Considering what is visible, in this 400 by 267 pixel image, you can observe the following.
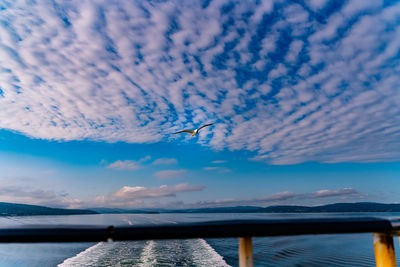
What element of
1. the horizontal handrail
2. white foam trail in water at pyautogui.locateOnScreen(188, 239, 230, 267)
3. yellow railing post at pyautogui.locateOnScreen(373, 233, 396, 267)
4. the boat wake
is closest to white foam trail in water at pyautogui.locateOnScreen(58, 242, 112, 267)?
the boat wake

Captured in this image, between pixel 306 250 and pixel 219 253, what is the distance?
16.3 feet

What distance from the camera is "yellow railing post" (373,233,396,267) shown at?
1.49 m

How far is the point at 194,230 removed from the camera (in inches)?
50.1

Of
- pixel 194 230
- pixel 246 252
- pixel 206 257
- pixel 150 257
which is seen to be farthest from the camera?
pixel 206 257

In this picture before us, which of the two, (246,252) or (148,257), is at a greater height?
(246,252)

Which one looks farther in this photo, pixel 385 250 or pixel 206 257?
pixel 206 257

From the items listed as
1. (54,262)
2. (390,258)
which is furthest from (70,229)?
A: (54,262)

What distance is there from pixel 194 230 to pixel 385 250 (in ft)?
4.11

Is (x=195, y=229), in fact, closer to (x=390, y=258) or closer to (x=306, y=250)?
(x=390, y=258)

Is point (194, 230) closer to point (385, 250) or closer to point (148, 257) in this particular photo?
point (385, 250)

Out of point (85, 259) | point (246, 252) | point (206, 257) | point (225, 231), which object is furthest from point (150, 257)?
point (225, 231)

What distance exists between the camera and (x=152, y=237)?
1271mm

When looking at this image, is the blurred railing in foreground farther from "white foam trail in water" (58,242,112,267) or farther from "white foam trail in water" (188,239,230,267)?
"white foam trail in water" (58,242,112,267)

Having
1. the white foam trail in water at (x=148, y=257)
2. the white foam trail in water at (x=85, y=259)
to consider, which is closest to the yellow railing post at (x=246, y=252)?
the white foam trail in water at (x=148, y=257)
